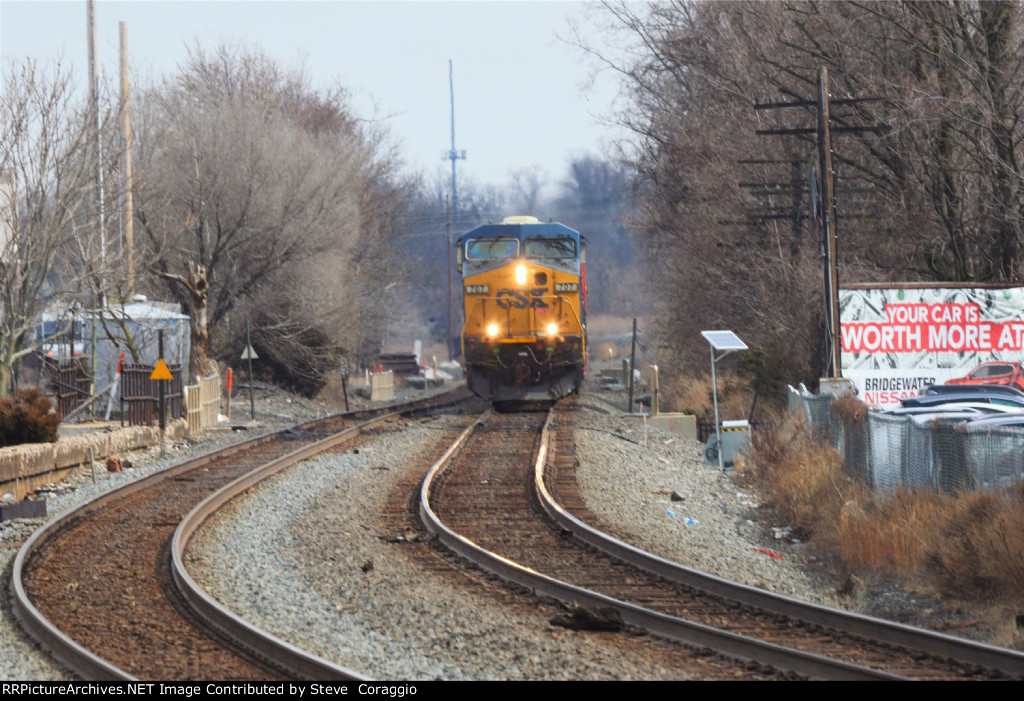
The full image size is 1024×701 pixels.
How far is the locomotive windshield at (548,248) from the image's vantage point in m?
25.3

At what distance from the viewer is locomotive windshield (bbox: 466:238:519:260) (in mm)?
25438

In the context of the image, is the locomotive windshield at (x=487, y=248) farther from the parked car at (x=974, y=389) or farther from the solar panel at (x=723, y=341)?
the parked car at (x=974, y=389)

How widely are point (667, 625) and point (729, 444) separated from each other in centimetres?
1155

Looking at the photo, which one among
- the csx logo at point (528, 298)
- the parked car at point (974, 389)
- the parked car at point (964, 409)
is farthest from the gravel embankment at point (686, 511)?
the csx logo at point (528, 298)

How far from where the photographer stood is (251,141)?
3412cm

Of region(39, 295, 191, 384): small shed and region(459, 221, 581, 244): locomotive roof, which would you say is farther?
region(39, 295, 191, 384): small shed

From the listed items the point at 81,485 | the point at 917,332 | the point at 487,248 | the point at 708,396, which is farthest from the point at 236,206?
the point at 917,332

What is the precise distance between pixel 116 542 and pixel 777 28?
71.8 ft

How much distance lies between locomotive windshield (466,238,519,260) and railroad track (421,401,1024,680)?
33.6 ft

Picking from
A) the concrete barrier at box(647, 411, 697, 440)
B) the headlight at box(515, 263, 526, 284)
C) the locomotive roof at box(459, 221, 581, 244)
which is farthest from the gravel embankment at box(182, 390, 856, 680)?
the locomotive roof at box(459, 221, 581, 244)

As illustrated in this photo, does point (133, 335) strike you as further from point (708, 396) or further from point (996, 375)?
point (996, 375)

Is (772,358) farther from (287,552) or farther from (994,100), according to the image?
(287,552)

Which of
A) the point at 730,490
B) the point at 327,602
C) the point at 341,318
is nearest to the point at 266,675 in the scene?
the point at 327,602

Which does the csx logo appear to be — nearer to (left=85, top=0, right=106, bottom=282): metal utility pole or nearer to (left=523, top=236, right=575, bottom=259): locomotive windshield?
(left=523, top=236, right=575, bottom=259): locomotive windshield
